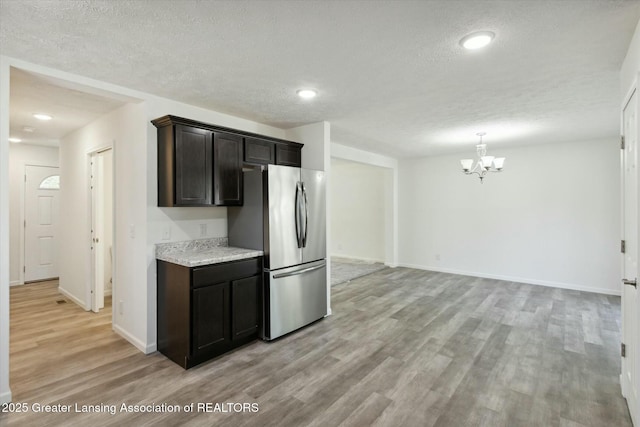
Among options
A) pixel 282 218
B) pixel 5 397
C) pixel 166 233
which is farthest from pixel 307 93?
pixel 5 397

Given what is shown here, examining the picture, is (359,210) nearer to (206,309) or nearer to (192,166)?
(192,166)

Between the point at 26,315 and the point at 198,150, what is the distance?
3437mm

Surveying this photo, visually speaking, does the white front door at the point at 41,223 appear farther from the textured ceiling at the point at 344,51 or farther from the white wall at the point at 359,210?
the white wall at the point at 359,210

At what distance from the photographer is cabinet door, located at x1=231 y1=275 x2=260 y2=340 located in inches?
123

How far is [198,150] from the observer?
321cm

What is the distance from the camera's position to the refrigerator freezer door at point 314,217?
12.3ft

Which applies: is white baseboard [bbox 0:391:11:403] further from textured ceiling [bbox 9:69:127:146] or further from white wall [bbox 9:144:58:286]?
white wall [bbox 9:144:58:286]

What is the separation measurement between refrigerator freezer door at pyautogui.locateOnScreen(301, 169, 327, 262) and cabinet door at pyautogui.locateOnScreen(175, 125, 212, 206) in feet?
3.51

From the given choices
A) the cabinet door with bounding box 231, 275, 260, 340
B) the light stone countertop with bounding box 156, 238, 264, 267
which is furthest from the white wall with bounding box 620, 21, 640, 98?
the cabinet door with bounding box 231, 275, 260, 340

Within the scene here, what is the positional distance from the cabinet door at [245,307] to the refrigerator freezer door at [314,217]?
2.30ft

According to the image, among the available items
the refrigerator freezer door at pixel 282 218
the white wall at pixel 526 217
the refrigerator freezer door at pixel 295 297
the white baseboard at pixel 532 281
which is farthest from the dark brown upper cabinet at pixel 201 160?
the white baseboard at pixel 532 281

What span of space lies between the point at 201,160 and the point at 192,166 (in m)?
0.12

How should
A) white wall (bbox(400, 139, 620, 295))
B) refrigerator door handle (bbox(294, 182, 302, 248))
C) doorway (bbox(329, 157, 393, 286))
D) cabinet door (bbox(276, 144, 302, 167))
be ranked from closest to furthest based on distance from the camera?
refrigerator door handle (bbox(294, 182, 302, 248)), cabinet door (bbox(276, 144, 302, 167)), white wall (bbox(400, 139, 620, 295)), doorway (bbox(329, 157, 393, 286))

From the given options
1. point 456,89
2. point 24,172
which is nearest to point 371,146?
point 456,89
